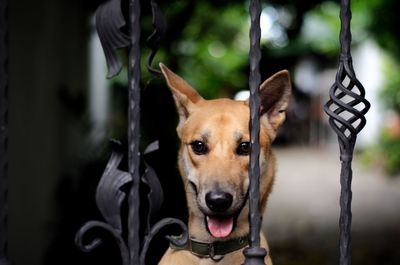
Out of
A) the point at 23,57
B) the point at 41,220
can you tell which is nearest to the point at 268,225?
the point at 41,220

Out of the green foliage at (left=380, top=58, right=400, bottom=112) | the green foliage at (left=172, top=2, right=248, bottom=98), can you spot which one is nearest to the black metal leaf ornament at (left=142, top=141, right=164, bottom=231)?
the green foliage at (left=172, top=2, right=248, bottom=98)

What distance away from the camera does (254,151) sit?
1.95m

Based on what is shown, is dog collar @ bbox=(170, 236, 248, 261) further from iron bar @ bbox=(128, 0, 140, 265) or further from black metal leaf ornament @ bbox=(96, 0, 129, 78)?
black metal leaf ornament @ bbox=(96, 0, 129, 78)

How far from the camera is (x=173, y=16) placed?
8.12m

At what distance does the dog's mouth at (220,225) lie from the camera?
237 cm

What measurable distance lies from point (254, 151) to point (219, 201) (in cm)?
41

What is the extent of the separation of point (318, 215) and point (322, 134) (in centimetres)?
1497

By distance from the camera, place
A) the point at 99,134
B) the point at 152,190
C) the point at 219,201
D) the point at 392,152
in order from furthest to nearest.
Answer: the point at 392,152 → the point at 99,134 → the point at 219,201 → the point at 152,190

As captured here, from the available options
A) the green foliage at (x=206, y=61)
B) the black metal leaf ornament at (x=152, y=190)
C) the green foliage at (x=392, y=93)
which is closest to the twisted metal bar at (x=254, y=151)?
the black metal leaf ornament at (x=152, y=190)

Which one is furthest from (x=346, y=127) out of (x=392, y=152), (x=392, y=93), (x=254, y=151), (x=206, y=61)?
(x=392, y=93)

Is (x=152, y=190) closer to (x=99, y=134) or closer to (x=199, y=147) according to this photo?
(x=199, y=147)

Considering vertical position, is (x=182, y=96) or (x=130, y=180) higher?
(x=182, y=96)

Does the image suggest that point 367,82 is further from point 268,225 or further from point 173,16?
point 173,16

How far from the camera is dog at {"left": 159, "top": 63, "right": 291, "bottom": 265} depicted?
7.78 ft
